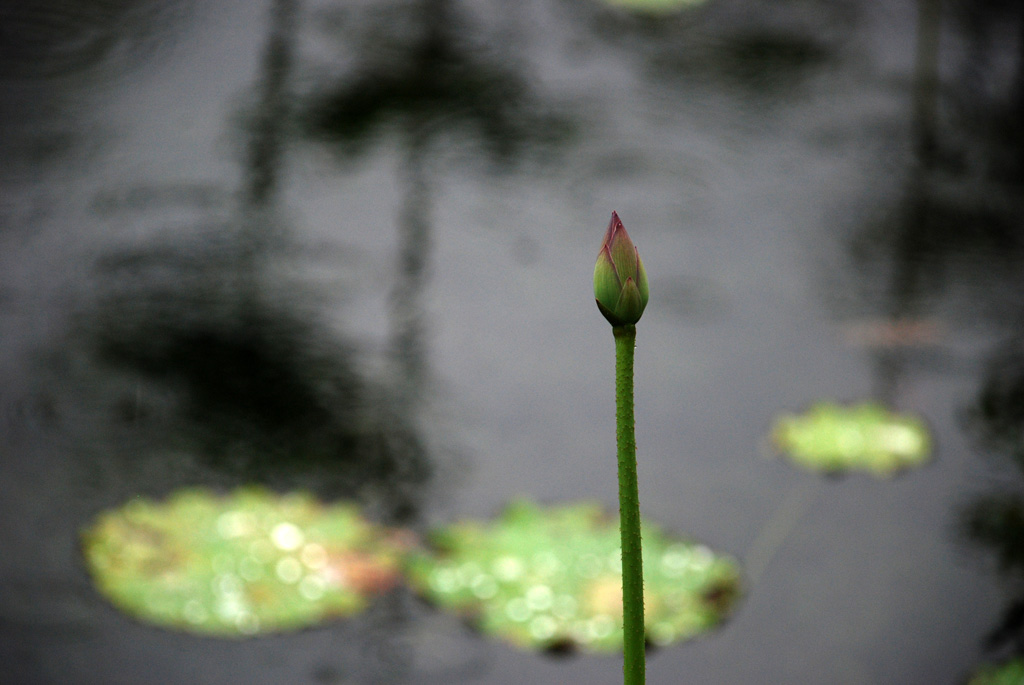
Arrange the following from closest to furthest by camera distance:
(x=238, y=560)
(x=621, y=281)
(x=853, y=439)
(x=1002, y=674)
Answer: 1. (x=621, y=281)
2. (x=1002, y=674)
3. (x=238, y=560)
4. (x=853, y=439)

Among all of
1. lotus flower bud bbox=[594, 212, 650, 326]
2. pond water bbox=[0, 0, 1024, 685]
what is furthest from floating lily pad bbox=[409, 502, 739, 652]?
lotus flower bud bbox=[594, 212, 650, 326]

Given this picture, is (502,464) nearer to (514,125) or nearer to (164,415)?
(164,415)

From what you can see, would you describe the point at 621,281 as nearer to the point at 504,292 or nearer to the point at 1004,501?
the point at 1004,501

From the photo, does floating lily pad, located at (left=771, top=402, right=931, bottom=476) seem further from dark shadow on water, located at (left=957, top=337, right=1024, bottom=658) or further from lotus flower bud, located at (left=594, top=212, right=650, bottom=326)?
lotus flower bud, located at (left=594, top=212, right=650, bottom=326)

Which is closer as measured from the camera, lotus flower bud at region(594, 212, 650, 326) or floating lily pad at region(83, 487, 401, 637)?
lotus flower bud at region(594, 212, 650, 326)

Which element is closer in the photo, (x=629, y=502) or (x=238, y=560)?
(x=629, y=502)

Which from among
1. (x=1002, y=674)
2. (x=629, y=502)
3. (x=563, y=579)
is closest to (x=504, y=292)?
(x=563, y=579)

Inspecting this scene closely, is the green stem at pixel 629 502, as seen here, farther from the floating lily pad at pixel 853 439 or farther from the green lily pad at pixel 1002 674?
the floating lily pad at pixel 853 439

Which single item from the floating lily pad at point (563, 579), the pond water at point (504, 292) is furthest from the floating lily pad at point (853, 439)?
the floating lily pad at point (563, 579)
